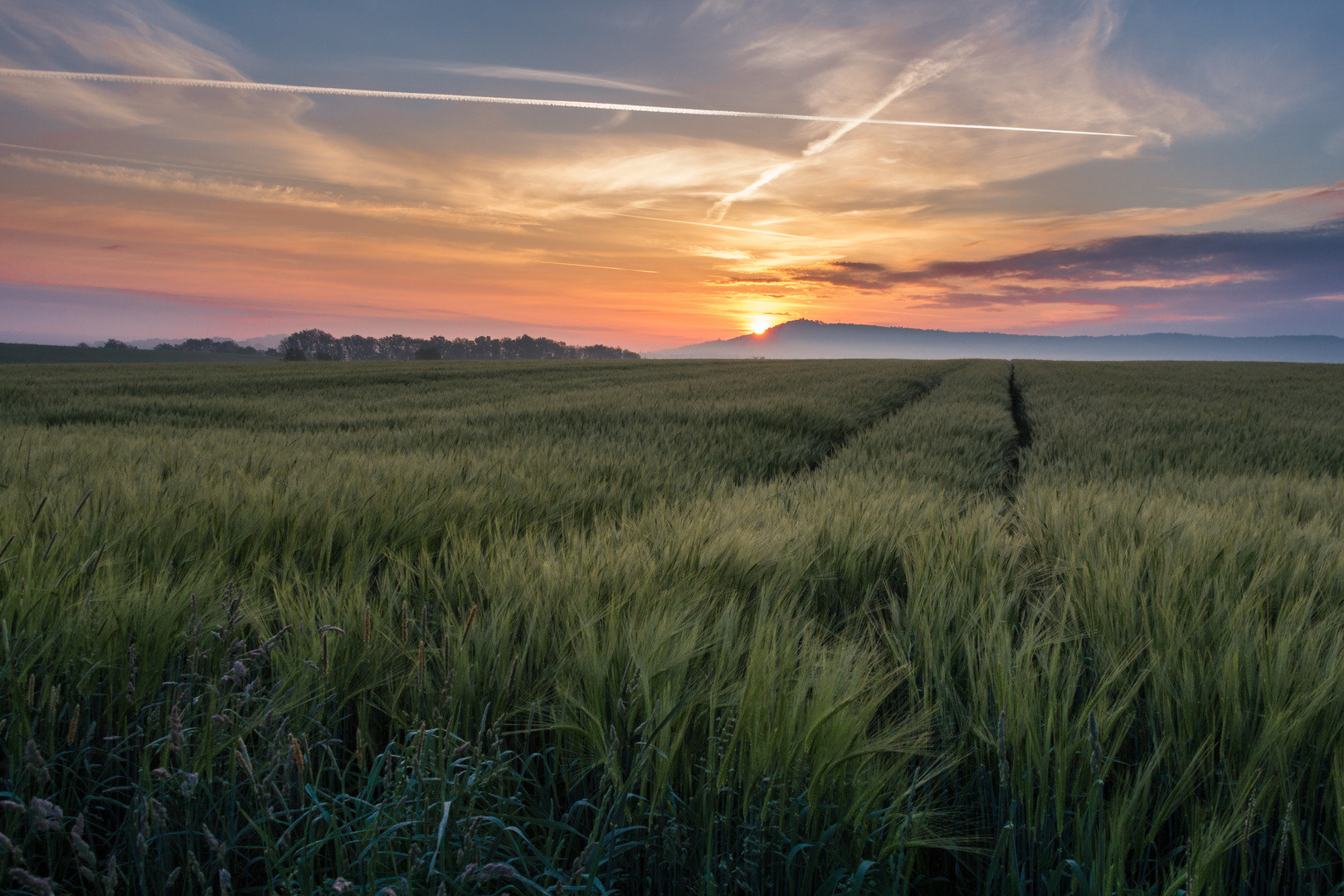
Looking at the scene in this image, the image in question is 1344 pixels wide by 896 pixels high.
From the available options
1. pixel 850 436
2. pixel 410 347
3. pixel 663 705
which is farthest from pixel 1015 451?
pixel 410 347

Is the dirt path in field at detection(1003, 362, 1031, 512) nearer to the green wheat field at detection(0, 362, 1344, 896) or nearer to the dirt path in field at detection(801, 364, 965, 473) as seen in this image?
the dirt path in field at detection(801, 364, 965, 473)

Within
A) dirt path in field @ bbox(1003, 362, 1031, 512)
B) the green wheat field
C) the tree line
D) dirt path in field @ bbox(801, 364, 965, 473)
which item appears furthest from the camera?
the tree line

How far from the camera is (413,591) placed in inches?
63.1

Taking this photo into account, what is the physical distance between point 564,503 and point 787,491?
1.19 meters

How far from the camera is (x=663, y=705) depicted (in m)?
0.95

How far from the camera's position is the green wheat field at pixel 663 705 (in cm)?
79

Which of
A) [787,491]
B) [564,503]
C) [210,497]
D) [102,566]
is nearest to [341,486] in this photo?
[210,497]

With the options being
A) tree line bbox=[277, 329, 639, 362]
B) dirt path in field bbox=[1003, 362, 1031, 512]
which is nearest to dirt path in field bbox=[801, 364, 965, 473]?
dirt path in field bbox=[1003, 362, 1031, 512]

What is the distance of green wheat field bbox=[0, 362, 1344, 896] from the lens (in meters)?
0.79

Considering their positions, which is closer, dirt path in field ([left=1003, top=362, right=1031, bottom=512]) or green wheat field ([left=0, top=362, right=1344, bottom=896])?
green wheat field ([left=0, top=362, right=1344, bottom=896])

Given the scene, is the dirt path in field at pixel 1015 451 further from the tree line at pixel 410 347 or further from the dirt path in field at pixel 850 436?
the tree line at pixel 410 347

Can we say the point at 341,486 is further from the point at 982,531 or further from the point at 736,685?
the point at 982,531

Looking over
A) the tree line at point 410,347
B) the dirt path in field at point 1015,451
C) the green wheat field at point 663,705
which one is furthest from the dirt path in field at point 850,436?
the tree line at point 410,347

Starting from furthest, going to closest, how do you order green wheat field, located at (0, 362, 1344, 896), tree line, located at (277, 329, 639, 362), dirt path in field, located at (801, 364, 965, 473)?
tree line, located at (277, 329, 639, 362) < dirt path in field, located at (801, 364, 965, 473) < green wheat field, located at (0, 362, 1344, 896)
